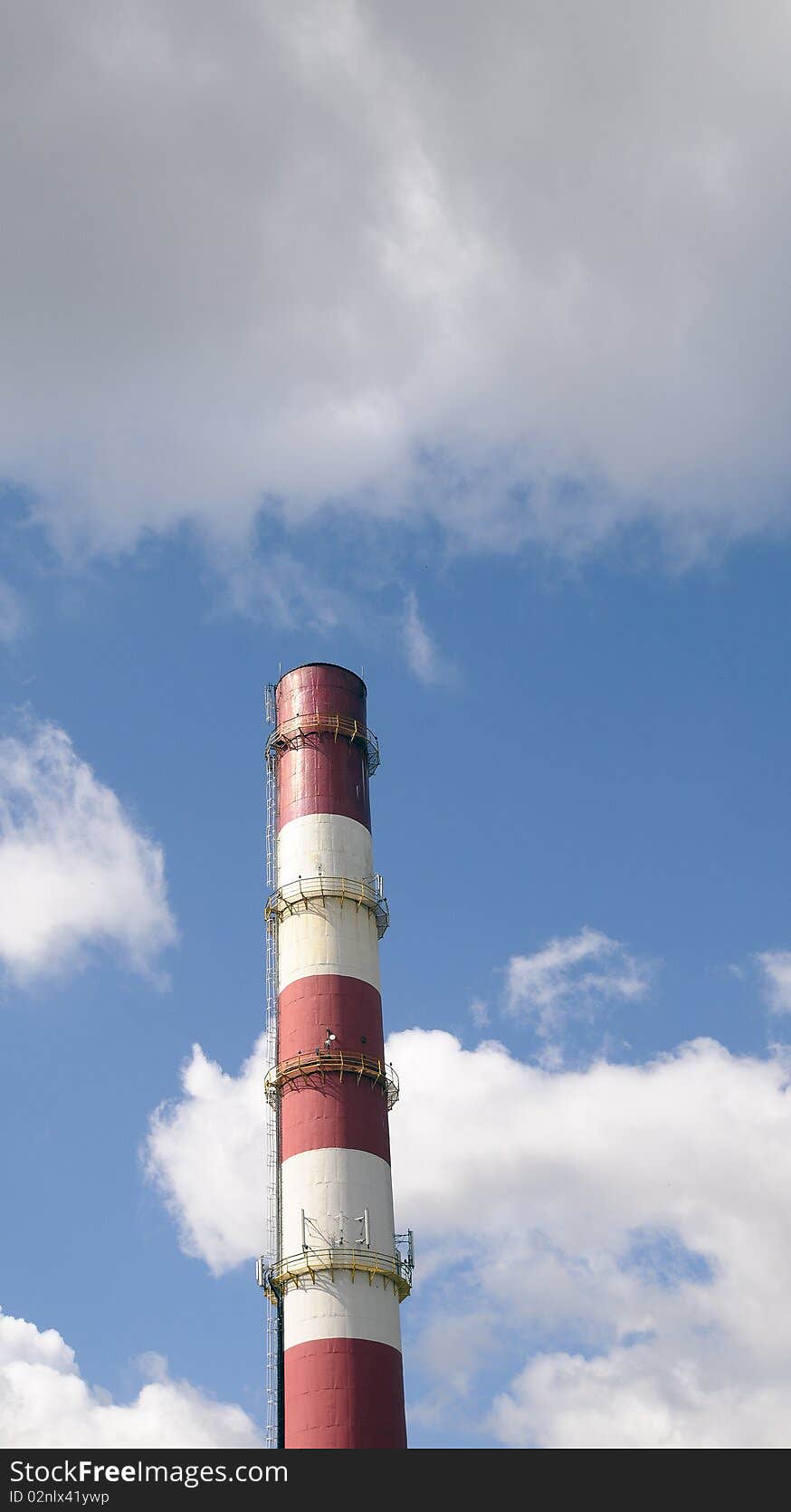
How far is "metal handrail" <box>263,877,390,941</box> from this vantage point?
57.7 m

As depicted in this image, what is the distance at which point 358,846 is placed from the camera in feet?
197

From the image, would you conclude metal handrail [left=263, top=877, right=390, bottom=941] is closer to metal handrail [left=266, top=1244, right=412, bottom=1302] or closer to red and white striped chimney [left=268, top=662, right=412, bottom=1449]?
red and white striped chimney [left=268, top=662, right=412, bottom=1449]

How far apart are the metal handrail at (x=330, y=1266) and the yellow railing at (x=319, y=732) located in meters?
21.5

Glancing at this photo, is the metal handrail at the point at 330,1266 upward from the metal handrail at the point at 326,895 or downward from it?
downward

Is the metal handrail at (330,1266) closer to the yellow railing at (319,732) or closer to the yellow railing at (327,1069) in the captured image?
the yellow railing at (327,1069)

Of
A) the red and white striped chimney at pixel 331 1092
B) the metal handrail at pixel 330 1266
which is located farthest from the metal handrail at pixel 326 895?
the metal handrail at pixel 330 1266

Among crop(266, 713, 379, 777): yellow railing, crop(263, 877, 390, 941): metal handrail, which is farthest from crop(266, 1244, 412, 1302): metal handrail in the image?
crop(266, 713, 379, 777): yellow railing

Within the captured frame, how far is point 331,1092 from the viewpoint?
175 ft

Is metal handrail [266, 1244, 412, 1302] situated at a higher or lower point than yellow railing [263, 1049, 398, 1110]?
lower

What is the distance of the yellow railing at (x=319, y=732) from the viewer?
6200cm

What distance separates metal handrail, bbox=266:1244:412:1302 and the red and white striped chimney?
48 mm
